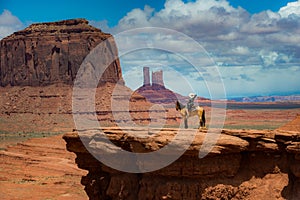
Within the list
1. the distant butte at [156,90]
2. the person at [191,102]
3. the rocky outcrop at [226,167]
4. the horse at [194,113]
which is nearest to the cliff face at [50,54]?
the distant butte at [156,90]

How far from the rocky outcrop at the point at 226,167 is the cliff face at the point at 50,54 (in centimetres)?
9041

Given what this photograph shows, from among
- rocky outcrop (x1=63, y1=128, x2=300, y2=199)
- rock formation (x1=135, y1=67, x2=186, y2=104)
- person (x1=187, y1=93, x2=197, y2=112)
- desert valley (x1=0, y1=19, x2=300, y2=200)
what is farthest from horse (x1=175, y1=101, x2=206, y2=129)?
rock formation (x1=135, y1=67, x2=186, y2=104)

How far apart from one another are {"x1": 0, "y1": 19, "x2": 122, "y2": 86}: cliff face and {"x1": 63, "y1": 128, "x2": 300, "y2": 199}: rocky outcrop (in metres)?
90.4

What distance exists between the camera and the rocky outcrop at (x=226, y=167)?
11031mm

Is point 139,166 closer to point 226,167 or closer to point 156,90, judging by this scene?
point 226,167

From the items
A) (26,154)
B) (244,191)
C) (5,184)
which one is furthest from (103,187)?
(26,154)

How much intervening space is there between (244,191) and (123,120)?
7395 cm

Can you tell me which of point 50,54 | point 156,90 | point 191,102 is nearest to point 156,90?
point 156,90

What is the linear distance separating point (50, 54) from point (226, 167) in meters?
94.7

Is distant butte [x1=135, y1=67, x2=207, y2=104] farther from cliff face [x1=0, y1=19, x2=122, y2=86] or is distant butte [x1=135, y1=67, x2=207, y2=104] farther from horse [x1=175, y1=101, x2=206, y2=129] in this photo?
horse [x1=175, y1=101, x2=206, y2=129]

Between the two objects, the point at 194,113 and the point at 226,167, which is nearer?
the point at 226,167

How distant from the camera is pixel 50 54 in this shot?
335 feet

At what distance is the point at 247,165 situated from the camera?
11.6 meters

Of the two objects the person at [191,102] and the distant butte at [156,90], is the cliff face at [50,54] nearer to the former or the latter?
the distant butte at [156,90]
